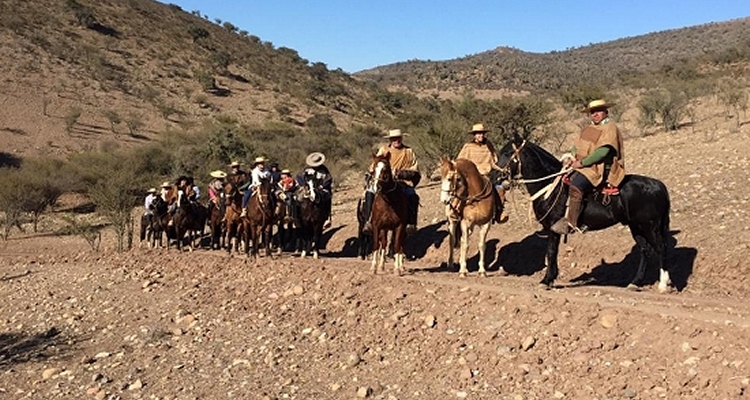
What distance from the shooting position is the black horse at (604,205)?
377 inches

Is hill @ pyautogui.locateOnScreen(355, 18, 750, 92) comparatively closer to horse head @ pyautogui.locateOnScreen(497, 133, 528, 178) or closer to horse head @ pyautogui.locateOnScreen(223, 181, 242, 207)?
horse head @ pyautogui.locateOnScreen(223, 181, 242, 207)

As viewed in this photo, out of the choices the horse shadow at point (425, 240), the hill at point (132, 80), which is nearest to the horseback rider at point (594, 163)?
the horse shadow at point (425, 240)

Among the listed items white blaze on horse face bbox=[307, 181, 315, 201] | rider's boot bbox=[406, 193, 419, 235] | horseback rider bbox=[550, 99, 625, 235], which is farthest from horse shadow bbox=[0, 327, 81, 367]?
horseback rider bbox=[550, 99, 625, 235]

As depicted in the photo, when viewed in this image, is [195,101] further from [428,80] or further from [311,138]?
[428,80]

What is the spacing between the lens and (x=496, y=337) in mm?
7754

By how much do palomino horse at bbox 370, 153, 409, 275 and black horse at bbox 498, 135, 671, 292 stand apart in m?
1.87

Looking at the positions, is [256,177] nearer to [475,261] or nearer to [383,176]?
[475,261]

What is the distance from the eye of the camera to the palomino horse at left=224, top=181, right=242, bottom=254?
653 inches

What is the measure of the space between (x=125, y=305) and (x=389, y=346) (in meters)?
5.31

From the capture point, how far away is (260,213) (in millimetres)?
15141

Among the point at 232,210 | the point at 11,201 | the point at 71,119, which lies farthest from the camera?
the point at 71,119

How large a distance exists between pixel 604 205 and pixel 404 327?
3628 mm

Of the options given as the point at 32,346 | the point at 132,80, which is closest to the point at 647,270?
the point at 32,346

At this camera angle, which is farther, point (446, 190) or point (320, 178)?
point (320, 178)
